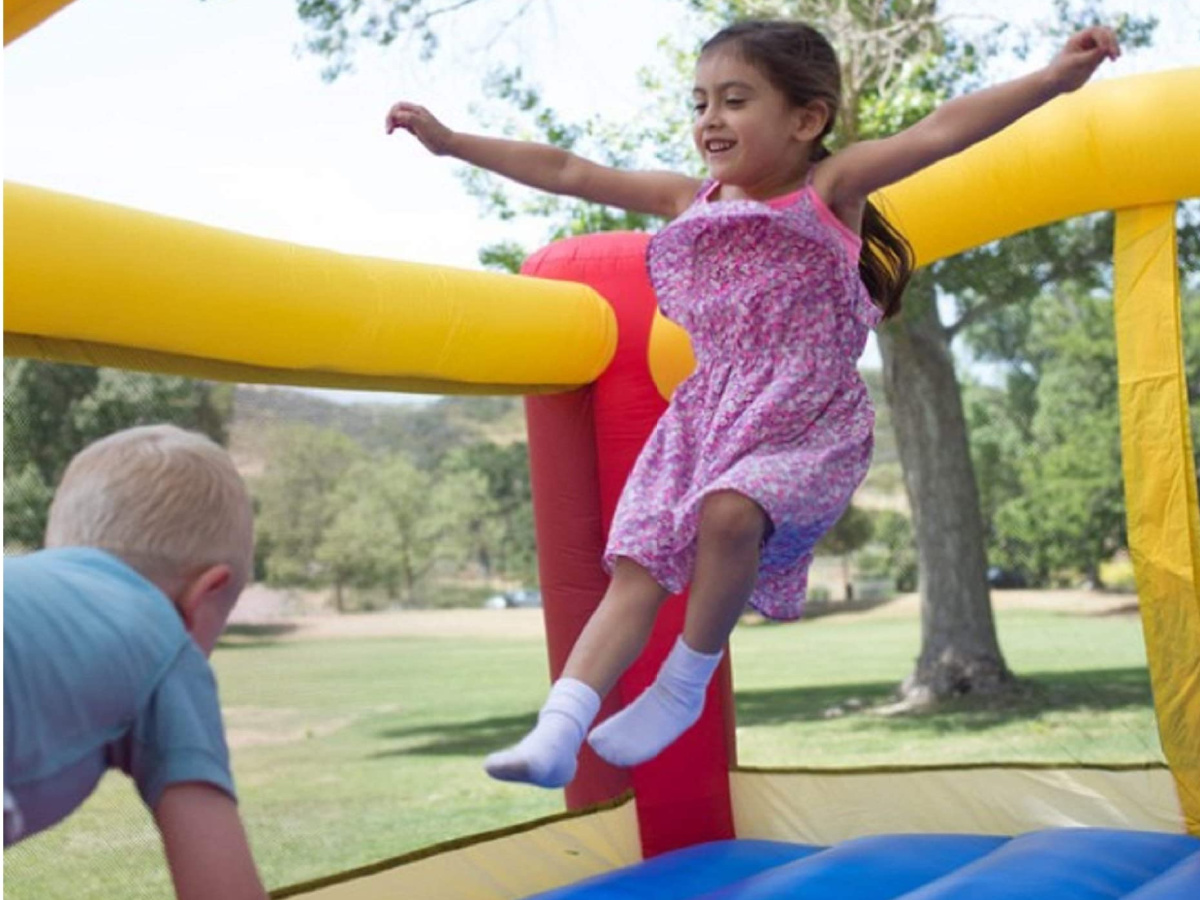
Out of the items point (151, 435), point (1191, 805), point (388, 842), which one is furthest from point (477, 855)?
point (388, 842)

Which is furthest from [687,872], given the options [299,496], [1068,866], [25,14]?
[299,496]

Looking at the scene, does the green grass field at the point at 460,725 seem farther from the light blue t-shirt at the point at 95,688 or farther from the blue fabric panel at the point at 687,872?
the light blue t-shirt at the point at 95,688

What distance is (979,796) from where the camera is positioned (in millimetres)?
3277

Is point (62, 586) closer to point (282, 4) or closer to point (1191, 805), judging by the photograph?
point (1191, 805)

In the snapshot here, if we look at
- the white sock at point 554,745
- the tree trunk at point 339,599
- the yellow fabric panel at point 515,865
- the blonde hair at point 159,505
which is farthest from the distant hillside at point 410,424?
the blonde hair at point 159,505

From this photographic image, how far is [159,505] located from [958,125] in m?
0.98

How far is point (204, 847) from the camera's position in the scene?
1.16 metres

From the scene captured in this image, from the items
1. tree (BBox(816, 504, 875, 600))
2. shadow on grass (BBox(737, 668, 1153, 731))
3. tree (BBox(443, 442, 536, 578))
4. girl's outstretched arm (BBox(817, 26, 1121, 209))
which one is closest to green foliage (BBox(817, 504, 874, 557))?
tree (BBox(816, 504, 875, 600))

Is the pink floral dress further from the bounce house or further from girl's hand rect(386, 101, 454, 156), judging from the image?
the bounce house

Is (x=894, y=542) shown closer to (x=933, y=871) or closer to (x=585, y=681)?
(x=933, y=871)

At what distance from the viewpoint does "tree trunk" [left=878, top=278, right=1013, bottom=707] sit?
7.15 m

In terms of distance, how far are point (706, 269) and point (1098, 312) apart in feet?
27.9

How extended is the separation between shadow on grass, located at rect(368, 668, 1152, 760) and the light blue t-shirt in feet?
23.0

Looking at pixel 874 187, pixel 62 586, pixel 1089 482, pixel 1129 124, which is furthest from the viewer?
pixel 1089 482
